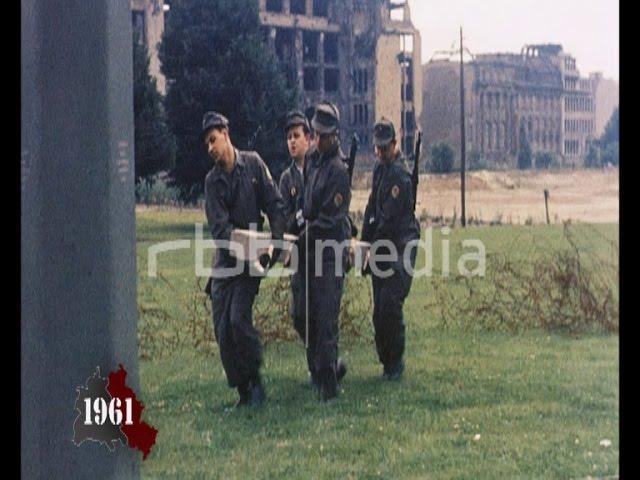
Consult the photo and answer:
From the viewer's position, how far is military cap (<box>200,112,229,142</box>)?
6168mm

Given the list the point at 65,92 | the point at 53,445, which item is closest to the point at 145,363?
the point at 53,445

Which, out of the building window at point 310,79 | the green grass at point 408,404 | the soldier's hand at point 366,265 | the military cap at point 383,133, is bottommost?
the green grass at point 408,404

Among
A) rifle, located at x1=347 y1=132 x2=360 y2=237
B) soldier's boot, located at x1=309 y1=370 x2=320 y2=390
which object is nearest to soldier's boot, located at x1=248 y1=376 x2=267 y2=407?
soldier's boot, located at x1=309 y1=370 x2=320 y2=390

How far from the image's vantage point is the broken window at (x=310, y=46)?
644cm

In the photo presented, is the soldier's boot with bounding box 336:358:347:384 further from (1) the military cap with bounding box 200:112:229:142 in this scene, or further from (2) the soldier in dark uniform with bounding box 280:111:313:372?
(1) the military cap with bounding box 200:112:229:142

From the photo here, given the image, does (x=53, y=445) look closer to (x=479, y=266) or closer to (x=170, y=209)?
(x=170, y=209)

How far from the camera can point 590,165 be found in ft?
22.5

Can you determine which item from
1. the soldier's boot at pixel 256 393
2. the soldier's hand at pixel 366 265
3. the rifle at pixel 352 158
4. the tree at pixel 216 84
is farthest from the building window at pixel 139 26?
the soldier's boot at pixel 256 393

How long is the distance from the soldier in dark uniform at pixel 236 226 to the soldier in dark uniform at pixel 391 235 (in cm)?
53

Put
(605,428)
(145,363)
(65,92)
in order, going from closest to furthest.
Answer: (65,92), (145,363), (605,428)

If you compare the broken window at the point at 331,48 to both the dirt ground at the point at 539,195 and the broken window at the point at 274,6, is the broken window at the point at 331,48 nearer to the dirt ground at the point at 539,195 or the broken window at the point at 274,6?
the broken window at the point at 274,6

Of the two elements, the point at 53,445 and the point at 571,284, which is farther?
the point at 571,284

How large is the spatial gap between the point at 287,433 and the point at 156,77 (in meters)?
1.75

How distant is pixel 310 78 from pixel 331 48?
0.22m
